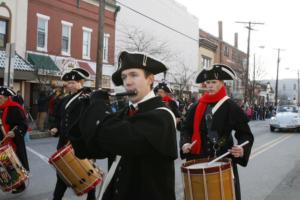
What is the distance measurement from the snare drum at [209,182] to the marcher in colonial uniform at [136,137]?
943mm

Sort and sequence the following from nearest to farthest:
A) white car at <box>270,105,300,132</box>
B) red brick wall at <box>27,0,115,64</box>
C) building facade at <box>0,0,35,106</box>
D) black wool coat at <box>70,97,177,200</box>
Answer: black wool coat at <box>70,97,177,200</box> → building facade at <box>0,0,35,106</box> → red brick wall at <box>27,0,115,64</box> → white car at <box>270,105,300,132</box>

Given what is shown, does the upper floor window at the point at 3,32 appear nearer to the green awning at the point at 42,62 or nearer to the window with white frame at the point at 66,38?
the green awning at the point at 42,62

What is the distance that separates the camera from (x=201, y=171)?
4141 millimetres

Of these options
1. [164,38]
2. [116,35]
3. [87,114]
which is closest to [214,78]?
[87,114]

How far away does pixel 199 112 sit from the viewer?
540 cm

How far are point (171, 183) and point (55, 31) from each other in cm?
2363

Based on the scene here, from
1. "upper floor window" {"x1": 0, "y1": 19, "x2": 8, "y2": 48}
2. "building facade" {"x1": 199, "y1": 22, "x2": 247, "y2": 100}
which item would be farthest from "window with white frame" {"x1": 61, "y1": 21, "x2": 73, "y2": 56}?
"building facade" {"x1": 199, "y1": 22, "x2": 247, "y2": 100}

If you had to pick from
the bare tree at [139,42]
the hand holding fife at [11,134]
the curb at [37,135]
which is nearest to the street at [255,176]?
the hand holding fife at [11,134]

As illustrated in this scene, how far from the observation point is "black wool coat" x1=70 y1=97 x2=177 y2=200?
9.50 ft

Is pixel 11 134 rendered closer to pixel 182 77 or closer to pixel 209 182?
pixel 209 182

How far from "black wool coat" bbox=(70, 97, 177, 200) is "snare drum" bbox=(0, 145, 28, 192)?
4125mm

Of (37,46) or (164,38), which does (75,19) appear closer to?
(37,46)

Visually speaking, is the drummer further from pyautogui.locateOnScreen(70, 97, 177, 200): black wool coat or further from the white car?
the white car

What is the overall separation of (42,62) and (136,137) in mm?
21839
